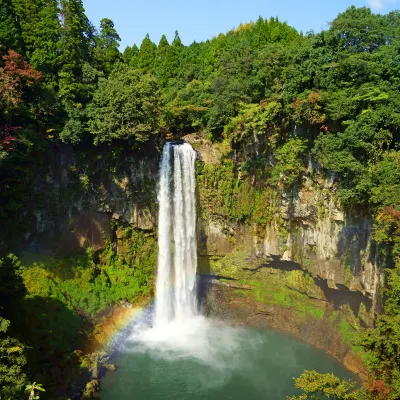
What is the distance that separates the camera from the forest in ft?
56.5

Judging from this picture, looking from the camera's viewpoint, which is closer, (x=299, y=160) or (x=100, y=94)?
(x=299, y=160)

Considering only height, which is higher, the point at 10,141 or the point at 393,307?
the point at 10,141

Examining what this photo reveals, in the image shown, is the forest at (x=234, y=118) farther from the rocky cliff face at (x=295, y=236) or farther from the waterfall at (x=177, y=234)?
the waterfall at (x=177, y=234)

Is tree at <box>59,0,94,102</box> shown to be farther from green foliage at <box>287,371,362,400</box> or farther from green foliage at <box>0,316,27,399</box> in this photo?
green foliage at <box>287,371,362,400</box>

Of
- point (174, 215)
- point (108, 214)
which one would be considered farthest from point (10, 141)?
point (174, 215)

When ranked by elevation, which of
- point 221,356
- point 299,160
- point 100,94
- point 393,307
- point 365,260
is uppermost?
point 100,94

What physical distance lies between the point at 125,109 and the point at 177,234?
9132 mm

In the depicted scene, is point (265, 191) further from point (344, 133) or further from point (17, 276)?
point (17, 276)

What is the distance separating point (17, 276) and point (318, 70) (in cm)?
1869

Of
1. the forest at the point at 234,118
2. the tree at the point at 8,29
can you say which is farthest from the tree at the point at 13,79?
the tree at the point at 8,29

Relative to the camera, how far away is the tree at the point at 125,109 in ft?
79.6

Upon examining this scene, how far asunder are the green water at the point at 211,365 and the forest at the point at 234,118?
3083 mm

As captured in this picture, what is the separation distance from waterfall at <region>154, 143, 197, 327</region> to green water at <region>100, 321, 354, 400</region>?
6.44 ft

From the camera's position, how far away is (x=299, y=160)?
74.7 ft
